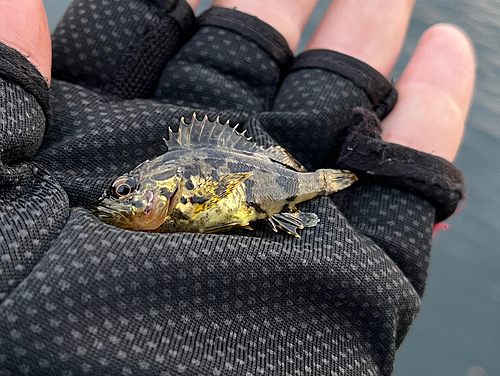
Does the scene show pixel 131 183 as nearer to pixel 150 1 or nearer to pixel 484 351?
pixel 150 1

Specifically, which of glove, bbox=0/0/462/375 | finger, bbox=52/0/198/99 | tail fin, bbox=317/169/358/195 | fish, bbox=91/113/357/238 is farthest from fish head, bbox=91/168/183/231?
finger, bbox=52/0/198/99

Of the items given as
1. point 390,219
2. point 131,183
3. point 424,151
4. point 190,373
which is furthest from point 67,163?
point 424,151

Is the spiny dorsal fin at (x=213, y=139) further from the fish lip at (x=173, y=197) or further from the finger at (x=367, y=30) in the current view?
the finger at (x=367, y=30)

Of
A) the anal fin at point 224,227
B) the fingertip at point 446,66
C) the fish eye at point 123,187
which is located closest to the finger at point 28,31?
the fish eye at point 123,187

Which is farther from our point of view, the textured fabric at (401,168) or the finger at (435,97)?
the finger at (435,97)

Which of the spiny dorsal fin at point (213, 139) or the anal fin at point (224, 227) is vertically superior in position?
the spiny dorsal fin at point (213, 139)

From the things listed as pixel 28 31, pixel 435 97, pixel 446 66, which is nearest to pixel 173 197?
pixel 28 31

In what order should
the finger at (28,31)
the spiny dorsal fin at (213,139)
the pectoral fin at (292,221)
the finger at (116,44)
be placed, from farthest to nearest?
the finger at (116,44), the spiny dorsal fin at (213,139), the pectoral fin at (292,221), the finger at (28,31)
